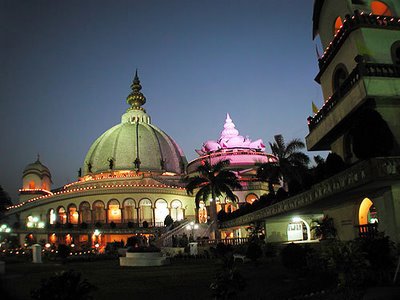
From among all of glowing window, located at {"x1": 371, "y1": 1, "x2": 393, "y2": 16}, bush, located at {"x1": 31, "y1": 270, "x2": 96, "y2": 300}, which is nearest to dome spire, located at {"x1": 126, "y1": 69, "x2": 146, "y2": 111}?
glowing window, located at {"x1": 371, "y1": 1, "x2": 393, "y2": 16}

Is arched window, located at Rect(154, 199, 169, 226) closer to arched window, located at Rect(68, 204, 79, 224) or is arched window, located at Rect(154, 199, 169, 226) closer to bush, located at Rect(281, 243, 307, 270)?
arched window, located at Rect(68, 204, 79, 224)

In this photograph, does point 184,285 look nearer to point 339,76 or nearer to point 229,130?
point 339,76

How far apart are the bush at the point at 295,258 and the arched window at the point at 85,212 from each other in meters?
54.2

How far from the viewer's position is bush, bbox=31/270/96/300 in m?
9.25

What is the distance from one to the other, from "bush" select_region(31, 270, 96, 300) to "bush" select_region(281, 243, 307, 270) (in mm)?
9613

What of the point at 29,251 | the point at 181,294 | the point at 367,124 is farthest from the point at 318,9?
the point at 29,251

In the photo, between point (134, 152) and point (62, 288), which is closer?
point (62, 288)

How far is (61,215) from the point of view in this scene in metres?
69.5

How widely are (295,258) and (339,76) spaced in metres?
12.0

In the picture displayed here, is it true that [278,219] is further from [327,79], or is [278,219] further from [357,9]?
[357,9]

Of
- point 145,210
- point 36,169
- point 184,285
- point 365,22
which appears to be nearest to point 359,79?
point 365,22

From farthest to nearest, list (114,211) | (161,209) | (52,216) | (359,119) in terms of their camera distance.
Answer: (52,216) → (114,211) → (161,209) → (359,119)

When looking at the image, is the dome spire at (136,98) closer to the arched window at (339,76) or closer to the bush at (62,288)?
the arched window at (339,76)

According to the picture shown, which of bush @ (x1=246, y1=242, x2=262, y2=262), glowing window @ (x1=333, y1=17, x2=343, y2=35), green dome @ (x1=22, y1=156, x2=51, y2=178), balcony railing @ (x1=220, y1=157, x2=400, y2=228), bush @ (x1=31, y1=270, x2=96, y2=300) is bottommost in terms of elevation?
bush @ (x1=246, y1=242, x2=262, y2=262)
